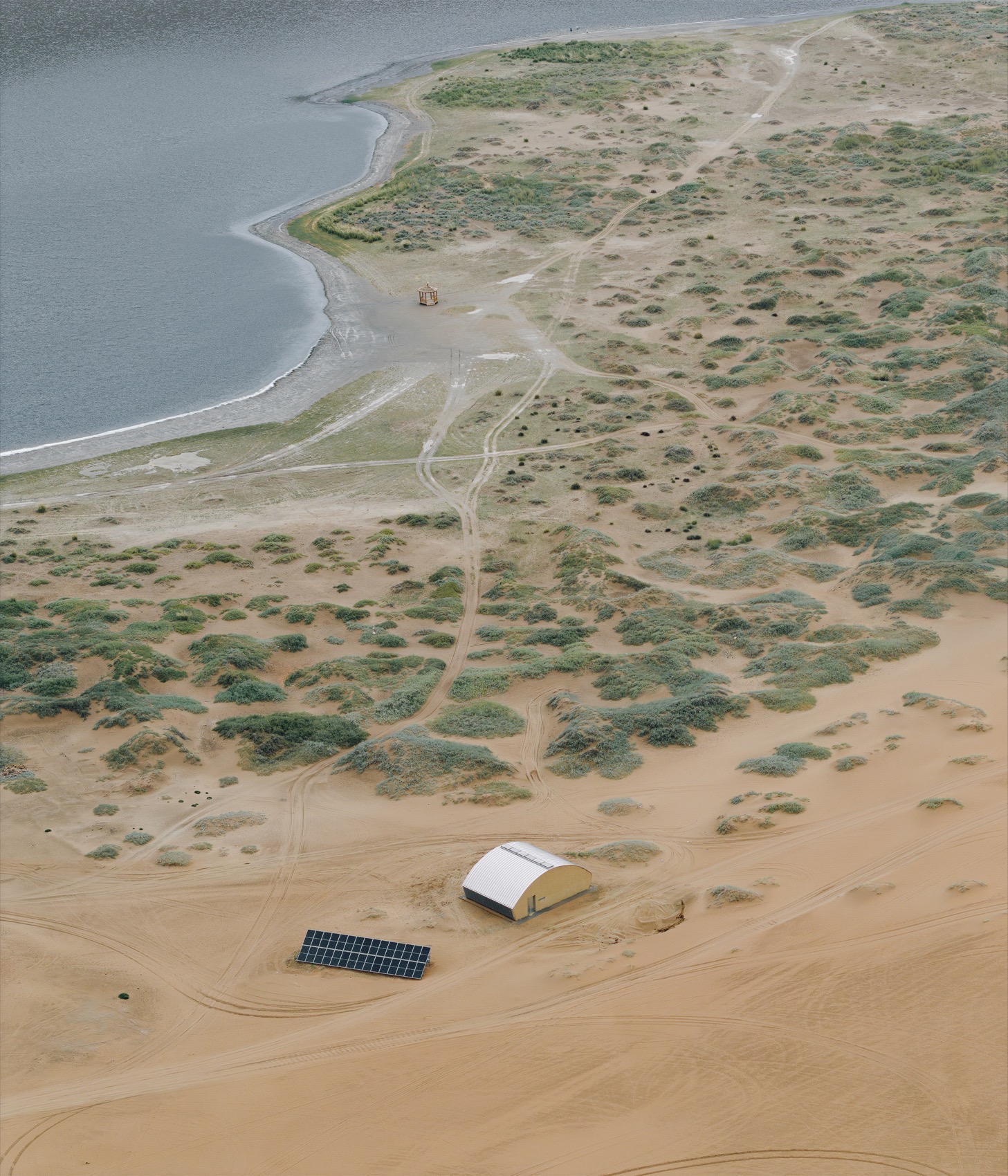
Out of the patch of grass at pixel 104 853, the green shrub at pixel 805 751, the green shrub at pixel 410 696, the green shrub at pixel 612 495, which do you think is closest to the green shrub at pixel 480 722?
the green shrub at pixel 410 696

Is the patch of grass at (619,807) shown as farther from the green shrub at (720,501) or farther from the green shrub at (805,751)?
the green shrub at (720,501)

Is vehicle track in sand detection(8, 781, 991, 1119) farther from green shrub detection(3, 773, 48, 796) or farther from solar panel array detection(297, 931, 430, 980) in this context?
green shrub detection(3, 773, 48, 796)

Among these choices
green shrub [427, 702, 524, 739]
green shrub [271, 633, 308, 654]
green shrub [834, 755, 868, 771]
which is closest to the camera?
green shrub [834, 755, 868, 771]

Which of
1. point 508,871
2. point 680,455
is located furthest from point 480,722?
point 680,455

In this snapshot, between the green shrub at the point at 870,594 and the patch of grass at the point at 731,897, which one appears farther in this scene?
the green shrub at the point at 870,594

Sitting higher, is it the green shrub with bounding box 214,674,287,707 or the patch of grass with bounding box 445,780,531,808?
the green shrub with bounding box 214,674,287,707

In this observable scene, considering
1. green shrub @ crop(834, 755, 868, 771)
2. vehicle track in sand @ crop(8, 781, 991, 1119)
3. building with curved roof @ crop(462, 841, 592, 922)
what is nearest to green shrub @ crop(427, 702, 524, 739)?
building with curved roof @ crop(462, 841, 592, 922)

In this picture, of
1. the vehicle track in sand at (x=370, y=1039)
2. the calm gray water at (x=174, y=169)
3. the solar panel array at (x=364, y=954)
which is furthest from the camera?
the calm gray water at (x=174, y=169)
